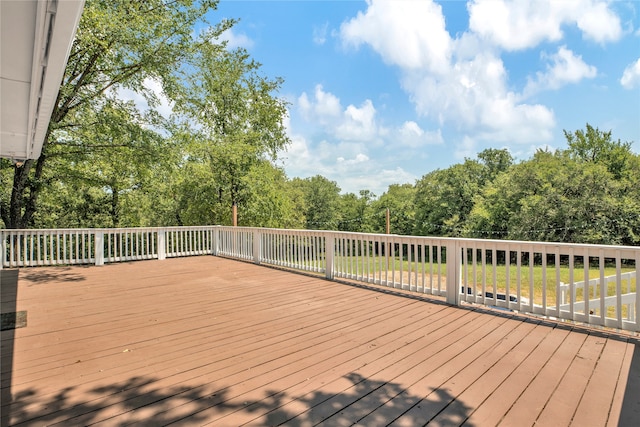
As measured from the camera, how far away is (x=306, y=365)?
8.00ft

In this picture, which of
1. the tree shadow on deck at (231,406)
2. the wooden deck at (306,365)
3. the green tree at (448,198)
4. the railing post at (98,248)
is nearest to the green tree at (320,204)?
the green tree at (448,198)

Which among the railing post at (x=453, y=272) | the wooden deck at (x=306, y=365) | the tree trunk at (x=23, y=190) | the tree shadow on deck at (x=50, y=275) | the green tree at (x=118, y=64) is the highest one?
the green tree at (x=118, y=64)

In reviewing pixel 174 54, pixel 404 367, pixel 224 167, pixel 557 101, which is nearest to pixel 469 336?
pixel 404 367

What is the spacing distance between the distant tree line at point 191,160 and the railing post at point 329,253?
6145 mm

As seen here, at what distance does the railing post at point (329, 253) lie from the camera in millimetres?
5711

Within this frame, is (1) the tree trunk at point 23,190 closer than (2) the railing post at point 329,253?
No

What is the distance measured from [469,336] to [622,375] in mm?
1057

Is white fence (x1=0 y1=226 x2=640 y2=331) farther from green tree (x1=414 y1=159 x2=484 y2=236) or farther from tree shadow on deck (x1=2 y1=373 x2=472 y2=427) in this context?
green tree (x1=414 y1=159 x2=484 y2=236)

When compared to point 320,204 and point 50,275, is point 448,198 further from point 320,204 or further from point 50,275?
point 50,275

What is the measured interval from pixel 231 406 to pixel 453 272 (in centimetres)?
319

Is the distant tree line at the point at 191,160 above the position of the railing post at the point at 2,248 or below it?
above

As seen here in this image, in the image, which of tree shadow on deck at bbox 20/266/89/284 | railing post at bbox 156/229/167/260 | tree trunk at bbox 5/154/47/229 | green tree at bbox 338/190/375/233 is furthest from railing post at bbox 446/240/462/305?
green tree at bbox 338/190/375/233

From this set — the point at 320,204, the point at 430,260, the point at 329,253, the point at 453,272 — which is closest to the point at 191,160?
the point at 329,253

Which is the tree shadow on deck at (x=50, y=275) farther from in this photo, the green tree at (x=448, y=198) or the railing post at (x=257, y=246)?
the green tree at (x=448, y=198)
